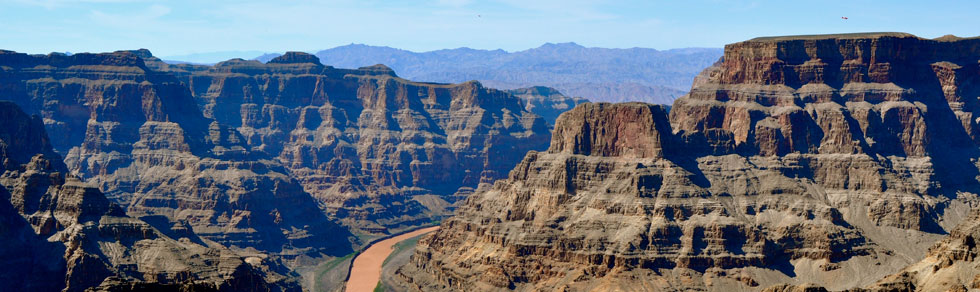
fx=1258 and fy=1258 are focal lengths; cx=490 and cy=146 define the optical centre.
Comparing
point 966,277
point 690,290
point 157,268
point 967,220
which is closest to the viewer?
point 966,277

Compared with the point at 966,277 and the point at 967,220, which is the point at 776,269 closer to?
the point at 967,220

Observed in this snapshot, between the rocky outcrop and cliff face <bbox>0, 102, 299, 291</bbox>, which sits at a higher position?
the rocky outcrop

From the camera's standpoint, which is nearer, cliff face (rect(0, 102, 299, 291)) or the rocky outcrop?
the rocky outcrop

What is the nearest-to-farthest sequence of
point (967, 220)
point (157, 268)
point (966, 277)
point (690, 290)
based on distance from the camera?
point (966, 277), point (967, 220), point (157, 268), point (690, 290)

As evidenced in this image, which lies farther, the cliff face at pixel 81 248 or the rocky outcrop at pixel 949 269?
the cliff face at pixel 81 248

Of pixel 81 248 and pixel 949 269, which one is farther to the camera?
pixel 81 248

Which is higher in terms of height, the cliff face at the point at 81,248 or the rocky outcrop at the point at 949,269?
the rocky outcrop at the point at 949,269

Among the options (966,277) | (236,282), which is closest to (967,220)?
(966,277)

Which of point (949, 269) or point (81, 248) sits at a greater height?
point (949, 269)
